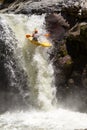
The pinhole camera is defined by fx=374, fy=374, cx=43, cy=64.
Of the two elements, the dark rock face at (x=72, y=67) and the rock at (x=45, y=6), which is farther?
the rock at (x=45, y=6)

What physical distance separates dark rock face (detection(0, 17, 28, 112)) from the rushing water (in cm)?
29

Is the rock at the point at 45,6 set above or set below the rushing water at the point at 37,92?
above

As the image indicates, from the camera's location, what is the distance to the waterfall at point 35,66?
17.1m

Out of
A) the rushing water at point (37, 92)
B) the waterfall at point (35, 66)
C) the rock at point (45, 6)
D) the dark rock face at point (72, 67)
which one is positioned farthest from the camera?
the rock at point (45, 6)

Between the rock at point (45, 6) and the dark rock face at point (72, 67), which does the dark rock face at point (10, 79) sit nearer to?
the dark rock face at point (72, 67)

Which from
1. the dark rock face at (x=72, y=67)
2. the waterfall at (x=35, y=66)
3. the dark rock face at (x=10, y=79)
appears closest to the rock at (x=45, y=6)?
the waterfall at (x=35, y=66)

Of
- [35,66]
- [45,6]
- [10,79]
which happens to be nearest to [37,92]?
[35,66]

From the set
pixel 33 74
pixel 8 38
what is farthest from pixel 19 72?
pixel 8 38

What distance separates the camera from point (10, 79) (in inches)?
682

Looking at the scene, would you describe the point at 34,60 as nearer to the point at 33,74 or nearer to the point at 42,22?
the point at 33,74

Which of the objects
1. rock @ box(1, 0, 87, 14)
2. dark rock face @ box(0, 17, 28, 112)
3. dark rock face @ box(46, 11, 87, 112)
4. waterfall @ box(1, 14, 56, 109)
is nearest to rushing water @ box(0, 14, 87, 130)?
waterfall @ box(1, 14, 56, 109)

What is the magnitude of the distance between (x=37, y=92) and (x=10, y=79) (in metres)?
1.39

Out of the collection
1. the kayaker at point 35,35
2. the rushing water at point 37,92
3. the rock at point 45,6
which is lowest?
the rushing water at point 37,92

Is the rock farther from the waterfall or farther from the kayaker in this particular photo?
the kayaker
